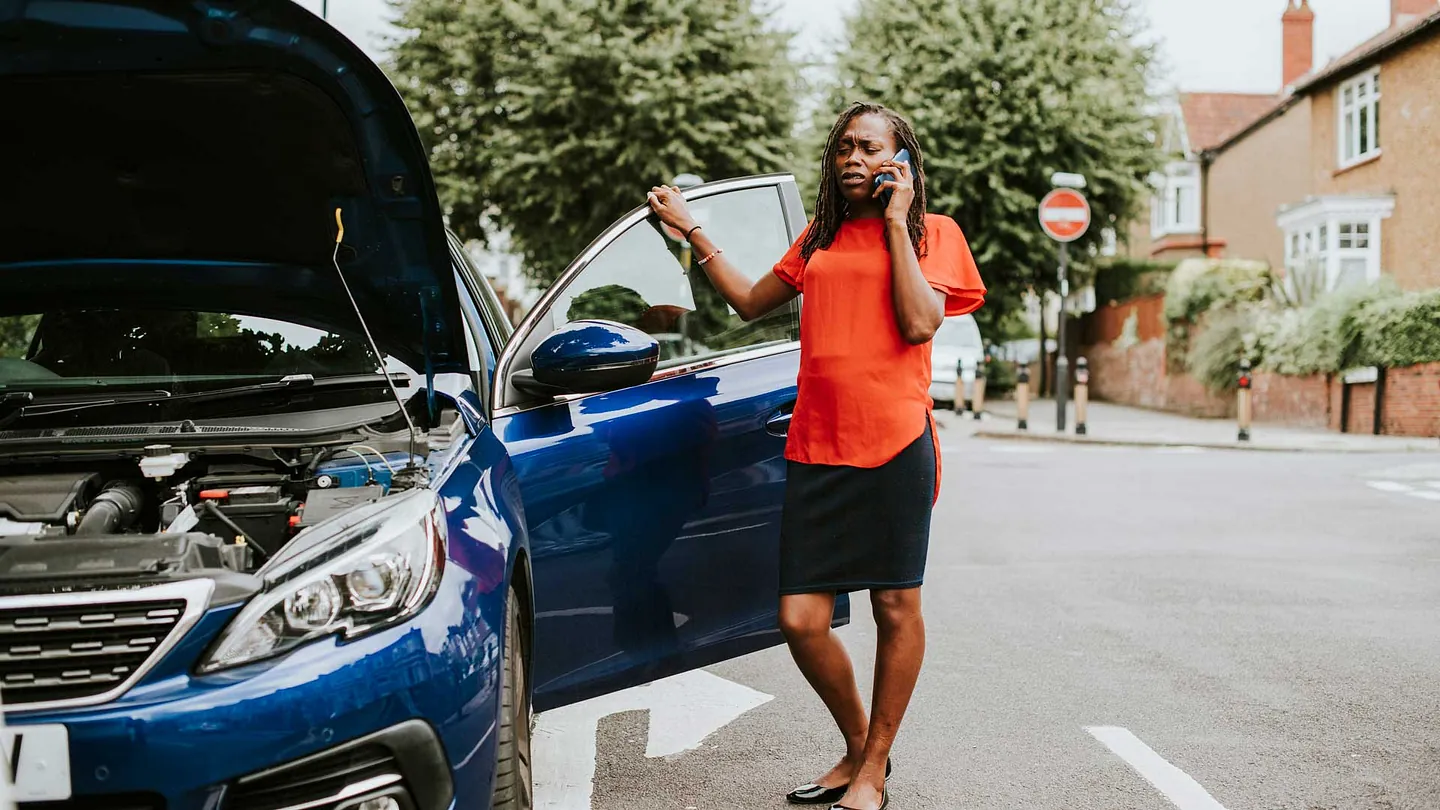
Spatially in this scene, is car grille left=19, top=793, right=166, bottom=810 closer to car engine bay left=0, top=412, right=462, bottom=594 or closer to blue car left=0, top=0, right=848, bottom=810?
blue car left=0, top=0, right=848, bottom=810

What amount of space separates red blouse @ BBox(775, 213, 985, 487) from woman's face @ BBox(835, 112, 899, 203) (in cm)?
10

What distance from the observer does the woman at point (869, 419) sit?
145 inches

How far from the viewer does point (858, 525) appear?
3.70 metres

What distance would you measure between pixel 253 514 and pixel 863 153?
1732 mm

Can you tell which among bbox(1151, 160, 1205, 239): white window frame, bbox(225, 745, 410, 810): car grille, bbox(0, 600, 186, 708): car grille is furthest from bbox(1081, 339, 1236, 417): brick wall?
bbox(0, 600, 186, 708): car grille

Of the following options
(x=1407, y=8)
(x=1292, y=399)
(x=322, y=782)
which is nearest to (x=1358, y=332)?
(x=1292, y=399)

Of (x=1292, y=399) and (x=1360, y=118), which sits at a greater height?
(x=1360, y=118)

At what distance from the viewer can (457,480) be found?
3.05 m

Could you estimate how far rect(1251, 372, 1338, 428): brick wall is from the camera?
66.2 feet

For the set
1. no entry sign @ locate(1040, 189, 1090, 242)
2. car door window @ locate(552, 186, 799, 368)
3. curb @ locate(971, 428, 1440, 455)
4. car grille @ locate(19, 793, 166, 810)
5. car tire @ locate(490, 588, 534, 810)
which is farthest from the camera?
no entry sign @ locate(1040, 189, 1090, 242)

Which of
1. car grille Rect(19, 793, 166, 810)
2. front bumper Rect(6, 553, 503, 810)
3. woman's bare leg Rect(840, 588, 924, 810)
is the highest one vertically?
front bumper Rect(6, 553, 503, 810)

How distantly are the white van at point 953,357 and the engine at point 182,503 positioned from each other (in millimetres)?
→ 22643

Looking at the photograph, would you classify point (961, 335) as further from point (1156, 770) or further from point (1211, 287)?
point (1156, 770)

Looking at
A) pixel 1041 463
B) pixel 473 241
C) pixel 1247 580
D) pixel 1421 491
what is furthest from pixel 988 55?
pixel 1247 580
